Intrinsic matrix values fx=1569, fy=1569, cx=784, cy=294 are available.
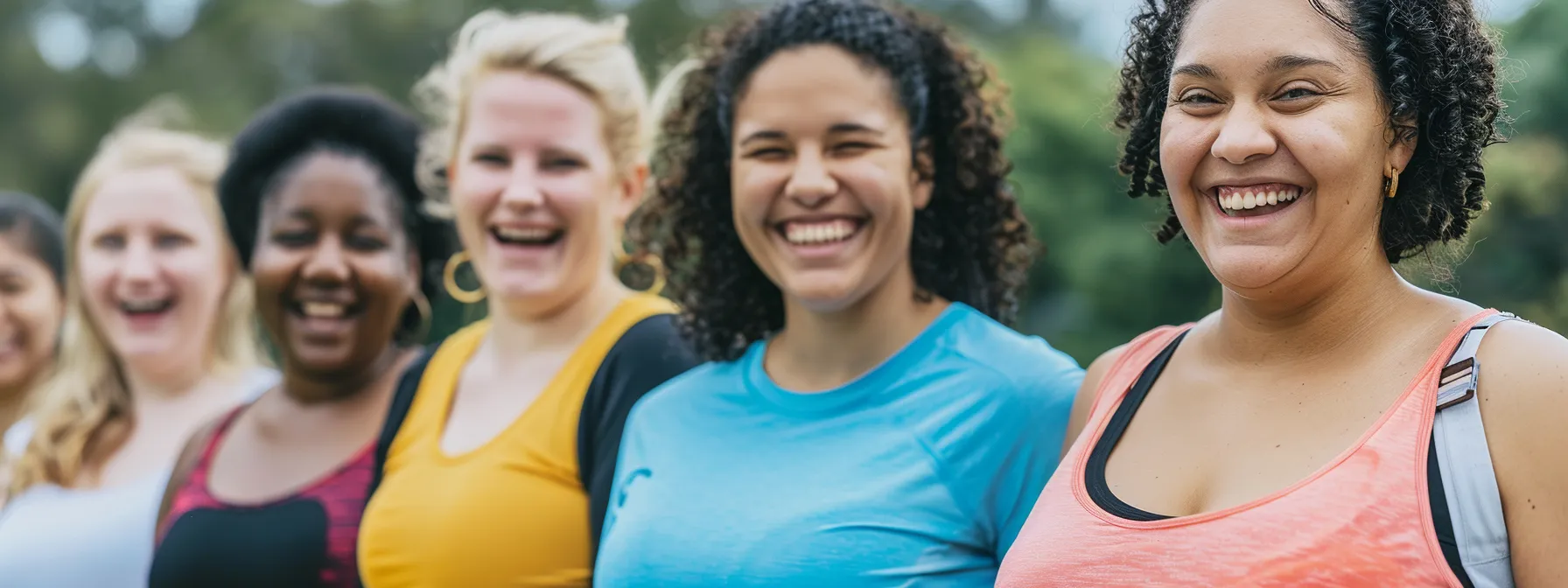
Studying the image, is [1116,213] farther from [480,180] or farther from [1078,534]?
[1078,534]

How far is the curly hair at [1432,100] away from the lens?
210cm

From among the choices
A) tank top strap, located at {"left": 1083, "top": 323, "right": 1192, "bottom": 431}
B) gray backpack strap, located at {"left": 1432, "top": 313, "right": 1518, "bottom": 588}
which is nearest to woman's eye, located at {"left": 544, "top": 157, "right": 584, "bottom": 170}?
tank top strap, located at {"left": 1083, "top": 323, "right": 1192, "bottom": 431}

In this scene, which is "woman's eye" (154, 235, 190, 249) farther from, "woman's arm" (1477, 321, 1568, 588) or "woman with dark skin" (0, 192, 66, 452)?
"woman's arm" (1477, 321, 1568, 588)

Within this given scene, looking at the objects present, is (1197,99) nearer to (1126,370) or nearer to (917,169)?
(1126,370)

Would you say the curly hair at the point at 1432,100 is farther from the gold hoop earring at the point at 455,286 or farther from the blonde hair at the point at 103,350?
the blonde hair at the point at 103,350

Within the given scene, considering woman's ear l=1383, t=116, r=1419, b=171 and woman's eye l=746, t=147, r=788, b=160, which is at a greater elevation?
woman's ear l=1383, t=116, r=1419, b=171

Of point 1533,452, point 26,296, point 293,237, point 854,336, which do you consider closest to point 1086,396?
point 854,336

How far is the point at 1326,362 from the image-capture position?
7.14 feet

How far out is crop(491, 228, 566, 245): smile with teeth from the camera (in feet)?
12.4

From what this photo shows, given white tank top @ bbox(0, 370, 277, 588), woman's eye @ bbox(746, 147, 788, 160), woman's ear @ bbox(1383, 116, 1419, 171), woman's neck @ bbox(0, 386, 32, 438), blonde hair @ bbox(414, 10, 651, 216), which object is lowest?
white tank top @ bbox(0, 370, 277, 588)

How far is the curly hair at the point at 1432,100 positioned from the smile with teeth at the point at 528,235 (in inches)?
83.4

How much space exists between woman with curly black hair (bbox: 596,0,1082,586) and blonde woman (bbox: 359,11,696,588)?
0.90 feet

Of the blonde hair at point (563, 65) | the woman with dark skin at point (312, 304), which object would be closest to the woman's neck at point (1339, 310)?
the blonde hair at point (563, 65)

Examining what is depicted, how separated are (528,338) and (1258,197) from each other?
210cm
